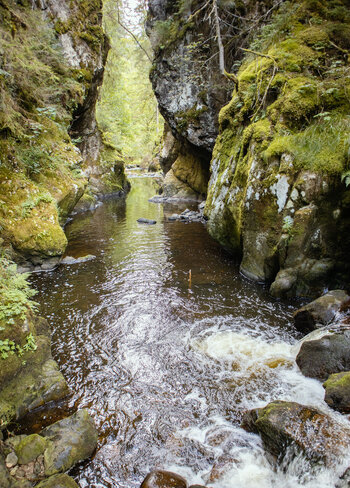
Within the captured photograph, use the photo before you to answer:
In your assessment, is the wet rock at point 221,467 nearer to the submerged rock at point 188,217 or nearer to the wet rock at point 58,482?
the wet rock at point 58,482

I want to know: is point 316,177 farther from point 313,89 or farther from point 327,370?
point 327,370

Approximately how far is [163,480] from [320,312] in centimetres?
426

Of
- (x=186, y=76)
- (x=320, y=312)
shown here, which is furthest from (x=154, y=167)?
(x=320, y=312)

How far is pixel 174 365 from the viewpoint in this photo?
512 cm

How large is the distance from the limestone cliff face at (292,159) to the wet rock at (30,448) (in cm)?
597

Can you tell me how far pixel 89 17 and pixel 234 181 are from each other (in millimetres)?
14882

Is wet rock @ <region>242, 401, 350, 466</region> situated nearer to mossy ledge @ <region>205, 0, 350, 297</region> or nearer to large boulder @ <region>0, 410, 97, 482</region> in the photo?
large boulder @ <region>0, 410, 97, 482</region>

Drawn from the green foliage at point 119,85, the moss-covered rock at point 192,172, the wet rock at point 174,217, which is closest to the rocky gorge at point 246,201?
the wet rock at point 174,217

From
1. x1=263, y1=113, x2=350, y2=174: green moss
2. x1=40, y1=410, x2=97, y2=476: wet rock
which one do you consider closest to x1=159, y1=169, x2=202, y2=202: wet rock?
x1=263, y1=113, x2=350, y2=174: green moss

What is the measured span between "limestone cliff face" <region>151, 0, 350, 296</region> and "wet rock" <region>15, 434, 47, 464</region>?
A: 5.97m

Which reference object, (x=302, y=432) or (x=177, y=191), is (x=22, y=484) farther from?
(x=177, y=191)

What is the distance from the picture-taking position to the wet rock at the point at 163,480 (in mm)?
3088

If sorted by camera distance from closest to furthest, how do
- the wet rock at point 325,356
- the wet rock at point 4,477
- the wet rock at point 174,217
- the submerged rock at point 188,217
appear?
the wet rock at point 4,477 → the wet rock at point 325,356 → the submerged rock at point 188,217 → the wet rock at point 174,217

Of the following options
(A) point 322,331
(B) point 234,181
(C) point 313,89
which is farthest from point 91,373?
(C) point 313,89
